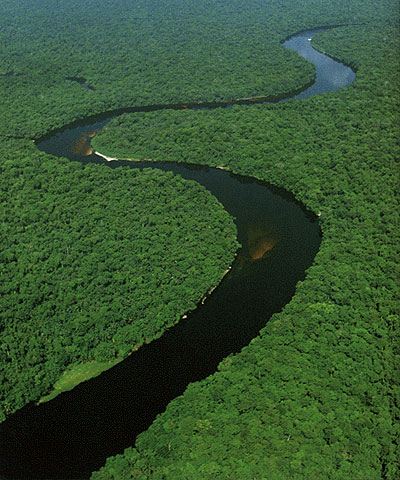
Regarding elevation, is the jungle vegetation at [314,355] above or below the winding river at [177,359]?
above

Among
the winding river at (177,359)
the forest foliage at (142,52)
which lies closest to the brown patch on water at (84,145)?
the forest foliage at (142,52)

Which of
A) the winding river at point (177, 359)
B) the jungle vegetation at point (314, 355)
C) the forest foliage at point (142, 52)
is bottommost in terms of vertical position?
the winding river at point (177, 359)

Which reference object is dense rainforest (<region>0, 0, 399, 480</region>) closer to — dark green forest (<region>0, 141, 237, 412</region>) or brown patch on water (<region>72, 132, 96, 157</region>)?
dark green forest (<region>0, 141, 237, 412</region>)

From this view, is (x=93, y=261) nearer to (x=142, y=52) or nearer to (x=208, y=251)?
(x=208, y=251)

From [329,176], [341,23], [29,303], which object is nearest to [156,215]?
[29,303]

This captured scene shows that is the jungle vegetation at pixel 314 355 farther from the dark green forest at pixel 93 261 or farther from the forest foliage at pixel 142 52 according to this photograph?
the forest foliage at pixel 142 52

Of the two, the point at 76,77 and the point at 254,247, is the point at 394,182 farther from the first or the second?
the point at 76,77
